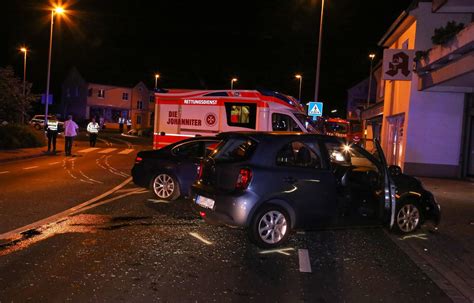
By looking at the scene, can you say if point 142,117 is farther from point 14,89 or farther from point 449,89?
point 449,89

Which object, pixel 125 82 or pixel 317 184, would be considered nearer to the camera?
pixel 317 184

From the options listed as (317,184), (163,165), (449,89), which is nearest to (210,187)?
(317,184)

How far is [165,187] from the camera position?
1034cm

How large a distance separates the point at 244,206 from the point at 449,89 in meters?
13.1

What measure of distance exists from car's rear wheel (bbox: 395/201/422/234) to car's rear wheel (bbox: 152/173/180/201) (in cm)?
440

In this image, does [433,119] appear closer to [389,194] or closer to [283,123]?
[283,123]

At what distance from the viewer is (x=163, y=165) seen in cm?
1031

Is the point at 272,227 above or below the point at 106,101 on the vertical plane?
below

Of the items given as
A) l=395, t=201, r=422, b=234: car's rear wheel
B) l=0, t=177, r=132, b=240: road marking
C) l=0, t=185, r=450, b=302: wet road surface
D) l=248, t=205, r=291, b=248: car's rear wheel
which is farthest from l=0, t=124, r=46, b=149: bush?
l=395, t=201, r=422, b=234: car's rear wheel

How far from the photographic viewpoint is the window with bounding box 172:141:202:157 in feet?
34.1

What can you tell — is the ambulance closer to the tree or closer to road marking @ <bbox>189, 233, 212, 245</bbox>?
road marking @ <bbox>189, 233, 212, 245</bbox>

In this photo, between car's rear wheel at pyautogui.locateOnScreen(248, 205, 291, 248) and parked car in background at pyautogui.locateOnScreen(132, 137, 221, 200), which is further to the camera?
parked car in background at pyautogui.locateOnScreen(132, 137, 221, 200)

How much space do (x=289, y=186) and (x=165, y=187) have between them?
13.7 ft

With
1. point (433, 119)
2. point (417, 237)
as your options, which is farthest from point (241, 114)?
point (417, 237)
